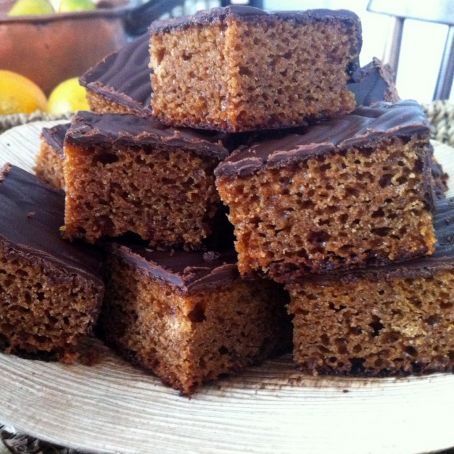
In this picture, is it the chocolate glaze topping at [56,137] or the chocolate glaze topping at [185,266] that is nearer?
the chocolate glaze topping at [185,266]

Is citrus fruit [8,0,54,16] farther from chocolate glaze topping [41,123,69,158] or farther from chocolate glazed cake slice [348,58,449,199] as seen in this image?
chocolate glazed cake slice [348,58,449,199]

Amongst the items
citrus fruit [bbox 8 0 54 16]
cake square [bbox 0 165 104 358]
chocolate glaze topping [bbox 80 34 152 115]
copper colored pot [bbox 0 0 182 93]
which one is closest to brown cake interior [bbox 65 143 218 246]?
cake square [bbox 0 165 104 358]

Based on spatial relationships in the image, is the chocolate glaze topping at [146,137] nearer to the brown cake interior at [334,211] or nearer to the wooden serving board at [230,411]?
the brown cake interior at [334,211]

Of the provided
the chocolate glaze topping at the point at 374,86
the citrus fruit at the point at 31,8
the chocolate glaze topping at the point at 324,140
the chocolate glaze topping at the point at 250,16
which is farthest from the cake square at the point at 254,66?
the citrus fruit at the point at 31,8

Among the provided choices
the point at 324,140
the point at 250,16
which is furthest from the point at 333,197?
the point at 250,16

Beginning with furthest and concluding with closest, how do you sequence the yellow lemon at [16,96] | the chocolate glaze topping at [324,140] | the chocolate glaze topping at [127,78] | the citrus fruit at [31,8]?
1. the citrus fruit at [31,8]
2. the yellow lemon at [16,96]
3. the chocolate glaze topping at [127,78]
4. the chocolate glaze topping at [324,140]

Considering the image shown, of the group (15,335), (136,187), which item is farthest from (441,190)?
(15,335)

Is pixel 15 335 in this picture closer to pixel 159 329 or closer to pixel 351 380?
pixel 159 329
